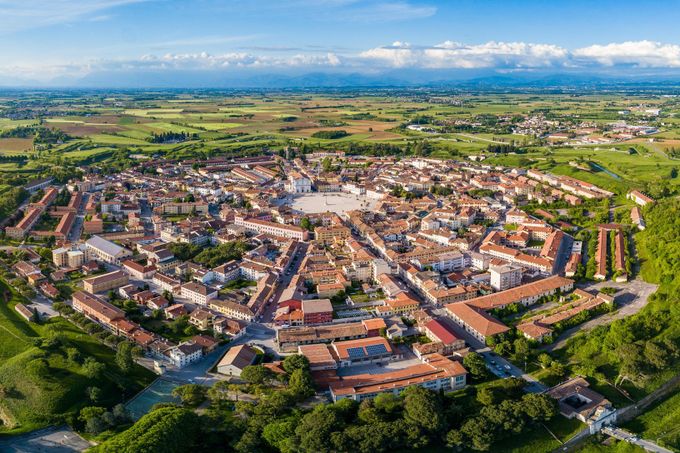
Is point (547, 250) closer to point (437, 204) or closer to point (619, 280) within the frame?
point (619, 280)

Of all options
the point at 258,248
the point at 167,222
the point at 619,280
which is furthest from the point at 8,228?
the point at 619,280

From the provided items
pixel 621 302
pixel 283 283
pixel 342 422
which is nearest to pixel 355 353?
pixel 342 422

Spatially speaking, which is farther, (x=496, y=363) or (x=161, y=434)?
(x=496, y=363)

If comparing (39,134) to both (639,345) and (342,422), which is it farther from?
(639,345)

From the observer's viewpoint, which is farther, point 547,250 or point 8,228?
point 8,228

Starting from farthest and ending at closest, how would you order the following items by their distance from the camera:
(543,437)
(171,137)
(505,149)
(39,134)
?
1. (171,137)
2. (39,134)
3. (505,149)
4. (543,437)

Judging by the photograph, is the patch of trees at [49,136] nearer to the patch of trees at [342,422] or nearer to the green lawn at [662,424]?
the patch of trees at [342,422]

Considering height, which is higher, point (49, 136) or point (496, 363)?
point (49, 136)
